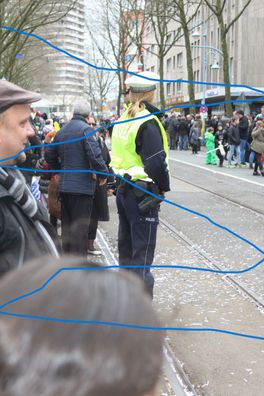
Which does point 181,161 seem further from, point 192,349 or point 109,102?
point 109,102

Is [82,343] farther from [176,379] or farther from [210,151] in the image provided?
[210,151]

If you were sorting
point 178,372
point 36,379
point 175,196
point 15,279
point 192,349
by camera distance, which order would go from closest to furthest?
point 36,379 < point 15,279 < point 178,372 < point 192,349 < point 175,196

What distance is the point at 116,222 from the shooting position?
866cm

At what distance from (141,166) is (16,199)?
83.2 inches

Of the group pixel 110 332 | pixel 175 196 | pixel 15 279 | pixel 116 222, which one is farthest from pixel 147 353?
pixel 175 196

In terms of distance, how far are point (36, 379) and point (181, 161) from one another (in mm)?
20204

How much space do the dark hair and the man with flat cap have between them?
83 cm

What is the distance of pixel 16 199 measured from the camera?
71.7 inches

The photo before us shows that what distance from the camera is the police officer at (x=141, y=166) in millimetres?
3732

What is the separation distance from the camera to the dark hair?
79cm

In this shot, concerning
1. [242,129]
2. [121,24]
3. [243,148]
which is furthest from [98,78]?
[121,24]

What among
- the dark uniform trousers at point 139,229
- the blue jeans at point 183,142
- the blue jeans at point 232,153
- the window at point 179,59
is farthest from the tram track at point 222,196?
the window at point 179,59

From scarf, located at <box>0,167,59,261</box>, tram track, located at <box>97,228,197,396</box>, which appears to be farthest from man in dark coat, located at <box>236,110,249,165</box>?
scarf, located at <box>0,167,59,261</box>

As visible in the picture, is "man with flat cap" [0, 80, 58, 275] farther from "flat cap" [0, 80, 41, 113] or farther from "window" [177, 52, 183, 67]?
"window" [177, 52, 183, 67]
